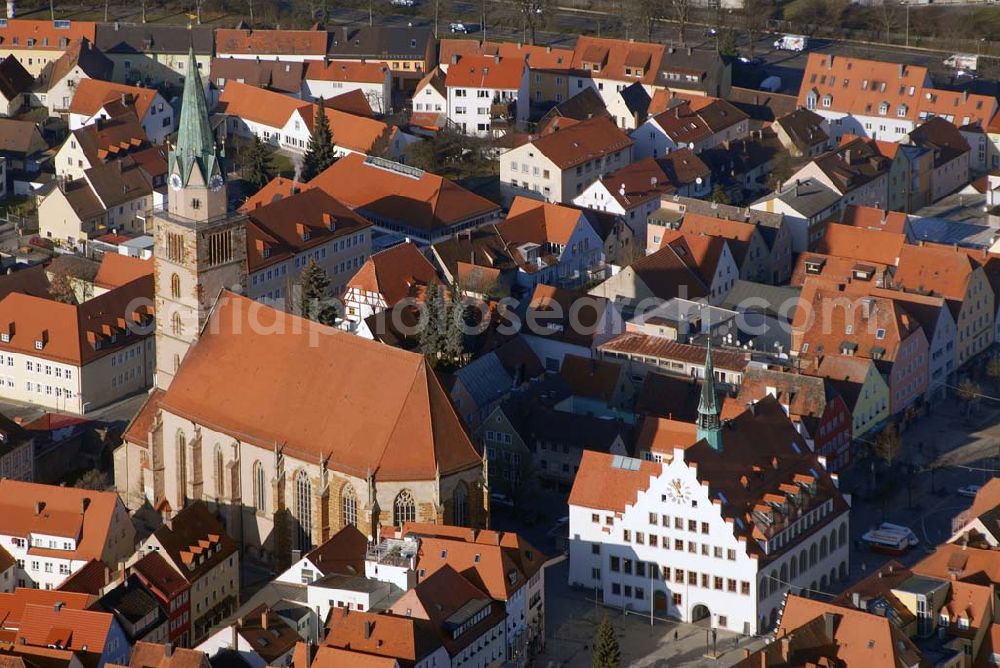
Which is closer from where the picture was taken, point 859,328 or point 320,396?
point 320,396

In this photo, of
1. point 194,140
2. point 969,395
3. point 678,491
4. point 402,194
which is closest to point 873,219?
point 969,395

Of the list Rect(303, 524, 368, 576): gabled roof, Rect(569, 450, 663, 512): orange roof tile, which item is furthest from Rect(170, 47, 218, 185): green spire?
Rect(569, 450, 663, 512): orange roof tile

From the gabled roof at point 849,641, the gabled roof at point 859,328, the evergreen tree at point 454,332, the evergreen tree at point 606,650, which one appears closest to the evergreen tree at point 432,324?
the evergreen tree at point 454,332

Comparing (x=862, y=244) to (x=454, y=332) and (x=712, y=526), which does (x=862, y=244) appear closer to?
(x=454, y=332)

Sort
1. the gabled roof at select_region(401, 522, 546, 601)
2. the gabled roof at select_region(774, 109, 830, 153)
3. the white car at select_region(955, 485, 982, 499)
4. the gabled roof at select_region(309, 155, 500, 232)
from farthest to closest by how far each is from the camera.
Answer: the gabled roof at select_region(774, 109, 830, 153)
the gabled roof at select_region(309, 155, 500, 232)
the white car at select_region(955, 485, 982, 499)
the gabled roof at select_region(401, 522, 546, 601)

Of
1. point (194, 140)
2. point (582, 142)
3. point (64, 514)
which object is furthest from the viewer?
point (582, 142)

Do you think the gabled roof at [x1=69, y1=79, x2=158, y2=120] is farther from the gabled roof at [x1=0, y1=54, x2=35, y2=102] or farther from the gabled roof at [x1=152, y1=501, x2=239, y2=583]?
the gabled roof at [x1=152, y1=501, x2=239, y2=583]

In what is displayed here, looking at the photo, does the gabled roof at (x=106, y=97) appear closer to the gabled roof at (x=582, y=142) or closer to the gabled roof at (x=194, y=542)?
the gabled roof at (x=582, y=142)
